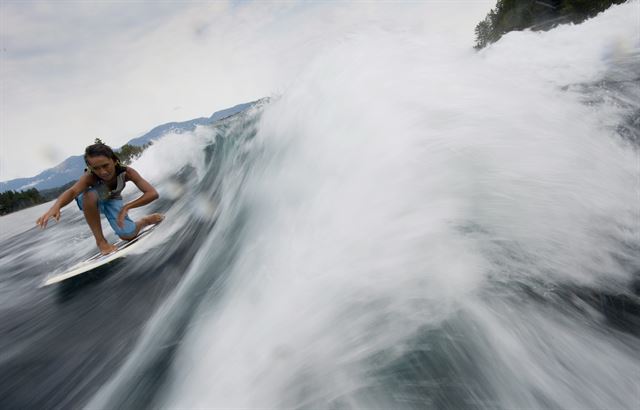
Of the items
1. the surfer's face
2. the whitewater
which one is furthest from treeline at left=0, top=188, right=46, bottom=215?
the whitewater

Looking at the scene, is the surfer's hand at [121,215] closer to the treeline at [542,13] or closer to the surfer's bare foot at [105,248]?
the surfer's bare foot at [105,248]

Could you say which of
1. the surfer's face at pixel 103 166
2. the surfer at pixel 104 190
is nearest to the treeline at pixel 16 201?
the surfer at pixel 104 190

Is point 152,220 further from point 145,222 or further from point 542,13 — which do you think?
point 542,13

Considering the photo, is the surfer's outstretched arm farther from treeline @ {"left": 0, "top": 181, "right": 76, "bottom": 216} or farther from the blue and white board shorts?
treeline @ {"left": 0, "top": 181, "right": 76, "bottom": 216}

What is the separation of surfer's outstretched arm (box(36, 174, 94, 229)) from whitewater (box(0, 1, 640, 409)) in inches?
43.1

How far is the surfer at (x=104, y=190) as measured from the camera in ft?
15.0

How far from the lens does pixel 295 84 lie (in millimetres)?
6633

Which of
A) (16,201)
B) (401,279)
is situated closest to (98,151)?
(401,279)

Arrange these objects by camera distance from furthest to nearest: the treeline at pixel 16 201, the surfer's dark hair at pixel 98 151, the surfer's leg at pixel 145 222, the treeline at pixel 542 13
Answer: the treeline at pixel 16 201 → the treeline at pixel 542 13 → the surfer's leg at pixel 145 222 → the surfer's dark hair at pixel 98 151

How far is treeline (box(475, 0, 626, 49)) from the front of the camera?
121 ft

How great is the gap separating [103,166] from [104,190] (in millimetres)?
574

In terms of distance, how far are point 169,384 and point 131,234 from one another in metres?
4.02

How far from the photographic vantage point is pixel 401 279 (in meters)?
2.27

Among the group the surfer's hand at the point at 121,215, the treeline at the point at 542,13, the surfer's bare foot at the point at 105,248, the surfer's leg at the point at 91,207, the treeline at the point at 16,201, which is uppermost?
the treeline at the point at 16,201
